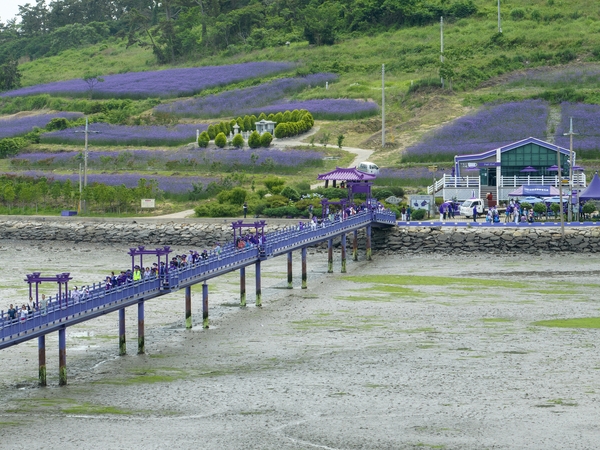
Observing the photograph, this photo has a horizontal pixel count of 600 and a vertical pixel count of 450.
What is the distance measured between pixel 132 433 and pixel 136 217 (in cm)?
6145

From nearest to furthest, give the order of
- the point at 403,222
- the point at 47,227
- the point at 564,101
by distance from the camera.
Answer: the point at 403,222 < the point at 47,227 < the point at 564,101

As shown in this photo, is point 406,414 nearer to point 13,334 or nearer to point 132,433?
point 132,433

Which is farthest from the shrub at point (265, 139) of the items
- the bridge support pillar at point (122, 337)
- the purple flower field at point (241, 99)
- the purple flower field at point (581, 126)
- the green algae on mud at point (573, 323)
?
the bridge support pillar at point (122, 337)

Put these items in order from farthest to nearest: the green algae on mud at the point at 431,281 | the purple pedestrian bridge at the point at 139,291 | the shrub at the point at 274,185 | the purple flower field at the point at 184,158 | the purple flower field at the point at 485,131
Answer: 1. the purple flower field at the point at 184,158
2. the purple flower field at the point at 485,131
3. the shrub at the point at 274,185
4. the green algae on mud at the point at 431,281
5. the purple pedestrian bridge at the point at 139,291

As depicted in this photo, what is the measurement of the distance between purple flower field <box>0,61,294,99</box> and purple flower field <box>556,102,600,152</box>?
44759 mm

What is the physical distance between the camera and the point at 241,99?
142 meters

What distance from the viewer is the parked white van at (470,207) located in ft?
303

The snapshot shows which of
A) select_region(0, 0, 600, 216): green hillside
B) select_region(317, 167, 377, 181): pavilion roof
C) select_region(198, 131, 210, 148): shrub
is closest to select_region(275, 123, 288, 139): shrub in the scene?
select_region(0, 0, 600, 216): green hillside

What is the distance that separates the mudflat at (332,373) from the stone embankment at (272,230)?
1301cm

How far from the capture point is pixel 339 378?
152ft

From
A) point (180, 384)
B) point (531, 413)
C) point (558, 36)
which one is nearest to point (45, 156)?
point (558, 36)

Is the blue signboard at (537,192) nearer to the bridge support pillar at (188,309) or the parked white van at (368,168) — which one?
the parked white van at (368,168)

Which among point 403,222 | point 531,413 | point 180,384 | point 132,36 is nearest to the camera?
point 531,413

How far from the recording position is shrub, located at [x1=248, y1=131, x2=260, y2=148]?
121 m
